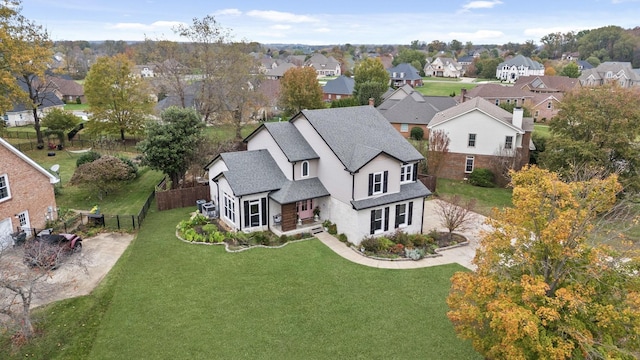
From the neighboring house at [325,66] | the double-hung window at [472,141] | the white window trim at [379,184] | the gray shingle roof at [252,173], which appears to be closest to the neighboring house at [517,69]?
the neighboring house at [325,66]

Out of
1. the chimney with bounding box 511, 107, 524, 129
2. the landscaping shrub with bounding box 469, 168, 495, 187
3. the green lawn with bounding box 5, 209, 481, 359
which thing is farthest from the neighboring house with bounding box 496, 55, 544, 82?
the green lawn with bounding box 5, 209, 481, 359

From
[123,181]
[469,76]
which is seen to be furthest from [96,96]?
[469,76]

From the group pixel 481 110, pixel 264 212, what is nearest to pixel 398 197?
pixel 264 212

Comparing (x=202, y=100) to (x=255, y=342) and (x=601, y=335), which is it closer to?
(x=255, y=342)

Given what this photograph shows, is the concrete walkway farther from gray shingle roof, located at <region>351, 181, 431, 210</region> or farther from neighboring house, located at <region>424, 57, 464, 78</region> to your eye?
neighboring house, located at <region>424, 57, 464, 78</region>

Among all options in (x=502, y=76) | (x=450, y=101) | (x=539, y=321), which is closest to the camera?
(x=539, y=321)

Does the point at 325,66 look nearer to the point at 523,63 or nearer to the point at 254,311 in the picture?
the point at 523,63
